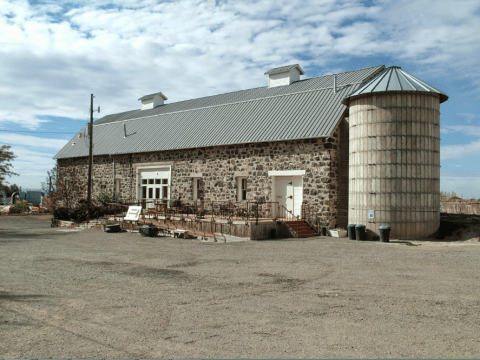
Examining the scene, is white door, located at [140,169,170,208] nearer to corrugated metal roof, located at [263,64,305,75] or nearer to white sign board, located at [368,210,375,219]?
corrugated metal roof, located at [263,64,305,75]

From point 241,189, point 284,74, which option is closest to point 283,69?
point 284,74

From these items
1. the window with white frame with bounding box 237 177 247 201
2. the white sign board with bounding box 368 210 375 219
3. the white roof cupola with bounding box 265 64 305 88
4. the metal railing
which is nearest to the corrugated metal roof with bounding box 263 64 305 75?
the white roof cupola with bounding box 265 64 305 88

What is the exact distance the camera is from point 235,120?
910 inches

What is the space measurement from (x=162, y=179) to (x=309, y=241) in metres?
11.8

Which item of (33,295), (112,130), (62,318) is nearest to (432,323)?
(62,318)

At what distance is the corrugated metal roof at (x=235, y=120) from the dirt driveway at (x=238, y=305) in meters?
9.29

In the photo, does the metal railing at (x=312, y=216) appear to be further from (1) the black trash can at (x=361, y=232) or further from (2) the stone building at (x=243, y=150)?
(1) the black trash can at (x=361, y=232)

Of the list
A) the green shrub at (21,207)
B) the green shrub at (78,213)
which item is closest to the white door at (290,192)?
the green shrub at (78,213)

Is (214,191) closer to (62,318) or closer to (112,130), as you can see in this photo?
(112,130)

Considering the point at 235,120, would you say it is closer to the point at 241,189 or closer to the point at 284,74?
the point at 241,189

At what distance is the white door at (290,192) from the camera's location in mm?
18953

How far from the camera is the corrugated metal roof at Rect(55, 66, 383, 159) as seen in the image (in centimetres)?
1969

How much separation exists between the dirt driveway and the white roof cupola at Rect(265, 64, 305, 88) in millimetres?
16012

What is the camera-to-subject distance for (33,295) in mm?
6840
